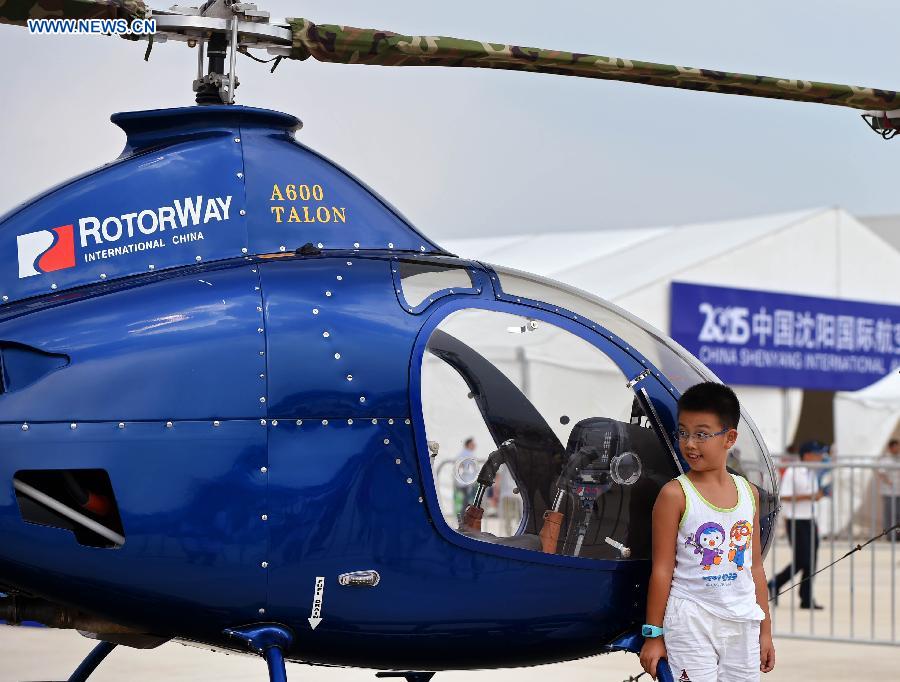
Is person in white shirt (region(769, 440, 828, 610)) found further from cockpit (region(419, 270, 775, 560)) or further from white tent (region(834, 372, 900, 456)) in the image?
white tent (region(834, 372, 900, 456))

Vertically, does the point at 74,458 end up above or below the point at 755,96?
below

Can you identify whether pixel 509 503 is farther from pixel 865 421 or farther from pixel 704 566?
pixel 865 421

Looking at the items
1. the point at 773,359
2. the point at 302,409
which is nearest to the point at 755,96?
the point at 302,409

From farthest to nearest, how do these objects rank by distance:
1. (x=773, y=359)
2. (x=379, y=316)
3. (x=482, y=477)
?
(x=773, y=359)
(x=482, y=477)
(x=379, y=316)

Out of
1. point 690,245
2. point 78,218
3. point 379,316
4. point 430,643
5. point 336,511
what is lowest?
point 430,643

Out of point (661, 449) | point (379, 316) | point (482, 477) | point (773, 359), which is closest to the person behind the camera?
point (379, 316)

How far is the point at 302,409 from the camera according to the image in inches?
178

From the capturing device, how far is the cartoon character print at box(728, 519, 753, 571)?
4.80 metres

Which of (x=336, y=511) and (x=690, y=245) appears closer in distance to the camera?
Result: (x=336, y=511)

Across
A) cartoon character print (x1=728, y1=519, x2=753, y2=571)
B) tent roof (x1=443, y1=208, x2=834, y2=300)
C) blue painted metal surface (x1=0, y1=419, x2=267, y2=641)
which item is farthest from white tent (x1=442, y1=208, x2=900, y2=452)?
blue painted metal surface (x1=0, y1=419, x2=267, y2=641)

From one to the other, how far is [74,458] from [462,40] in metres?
2.16

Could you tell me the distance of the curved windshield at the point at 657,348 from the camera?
5137mm

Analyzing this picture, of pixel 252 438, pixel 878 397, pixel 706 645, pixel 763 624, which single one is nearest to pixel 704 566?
pixel 706 645

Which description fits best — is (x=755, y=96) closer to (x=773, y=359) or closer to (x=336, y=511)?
(x=336, y=511)
